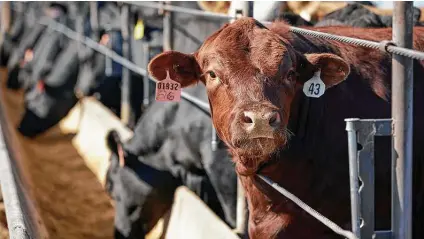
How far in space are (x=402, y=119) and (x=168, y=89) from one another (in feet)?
3.81

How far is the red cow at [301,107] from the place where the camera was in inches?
95.8

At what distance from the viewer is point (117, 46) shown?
7.87m

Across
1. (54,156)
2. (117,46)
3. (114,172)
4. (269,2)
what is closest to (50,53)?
(117,46)

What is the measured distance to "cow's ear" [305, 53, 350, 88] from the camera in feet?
8.19

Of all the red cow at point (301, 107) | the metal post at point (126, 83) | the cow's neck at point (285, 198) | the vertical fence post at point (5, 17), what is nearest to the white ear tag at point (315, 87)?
the red cow at point (301, 107)

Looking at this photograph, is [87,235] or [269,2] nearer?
[269,2]

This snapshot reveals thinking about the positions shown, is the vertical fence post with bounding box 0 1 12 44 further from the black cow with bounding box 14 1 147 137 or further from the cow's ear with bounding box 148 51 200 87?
the cow's ear with bounding box 148 51 200 87

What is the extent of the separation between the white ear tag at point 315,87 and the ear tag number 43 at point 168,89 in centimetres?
57

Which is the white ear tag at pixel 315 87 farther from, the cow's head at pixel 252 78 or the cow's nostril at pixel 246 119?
the cow's nostril at pixel 246 119

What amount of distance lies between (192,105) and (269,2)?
0.97 metres

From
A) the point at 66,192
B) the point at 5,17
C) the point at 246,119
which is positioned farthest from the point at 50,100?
the point at 5,17

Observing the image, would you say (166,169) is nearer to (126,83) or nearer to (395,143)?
(126,83)

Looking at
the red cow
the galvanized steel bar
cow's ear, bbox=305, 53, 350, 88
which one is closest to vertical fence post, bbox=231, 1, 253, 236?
the red cow

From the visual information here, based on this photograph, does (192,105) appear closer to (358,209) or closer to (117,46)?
(358,209)
